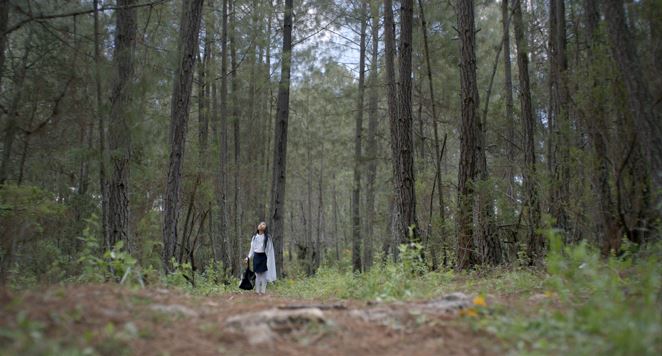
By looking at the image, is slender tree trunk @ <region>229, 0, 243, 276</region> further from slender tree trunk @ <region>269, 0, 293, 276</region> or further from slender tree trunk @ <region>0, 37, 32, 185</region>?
slender tree trunk @ <region>0, 37, 32, 185</region>

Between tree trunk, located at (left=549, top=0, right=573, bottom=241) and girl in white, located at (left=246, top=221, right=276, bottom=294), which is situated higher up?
tree trunk, located at (left=549, top=0, right=573, bottom=241)

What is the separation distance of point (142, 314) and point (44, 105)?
432 cm

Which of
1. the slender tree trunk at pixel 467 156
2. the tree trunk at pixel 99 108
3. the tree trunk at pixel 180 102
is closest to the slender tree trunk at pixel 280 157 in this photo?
the tree trunk at pixel 180 102

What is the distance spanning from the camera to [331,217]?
164 ft

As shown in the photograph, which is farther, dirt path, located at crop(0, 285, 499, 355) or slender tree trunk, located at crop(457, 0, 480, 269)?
slender tree trunk, located at crop(457, 0, 480, 269)

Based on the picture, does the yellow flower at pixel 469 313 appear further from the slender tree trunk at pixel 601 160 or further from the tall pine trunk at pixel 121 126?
the tall pine trunk at pixel 121 126

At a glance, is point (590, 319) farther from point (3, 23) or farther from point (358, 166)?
point (358, 166)

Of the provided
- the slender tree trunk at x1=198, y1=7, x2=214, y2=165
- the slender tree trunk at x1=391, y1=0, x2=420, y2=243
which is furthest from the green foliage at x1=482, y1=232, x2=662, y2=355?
the slender tree trunk at x1=198, y1=7, x2=214, y2=165

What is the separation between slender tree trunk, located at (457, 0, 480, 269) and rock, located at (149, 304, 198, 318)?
590cm

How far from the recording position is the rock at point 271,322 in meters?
3.23

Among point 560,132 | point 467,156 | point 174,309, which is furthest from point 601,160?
point 174,309

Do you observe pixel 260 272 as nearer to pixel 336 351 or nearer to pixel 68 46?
pixel 68 46

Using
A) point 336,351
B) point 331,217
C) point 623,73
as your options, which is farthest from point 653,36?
point 331,217

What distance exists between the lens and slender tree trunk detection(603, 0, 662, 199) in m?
5.02
